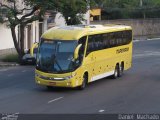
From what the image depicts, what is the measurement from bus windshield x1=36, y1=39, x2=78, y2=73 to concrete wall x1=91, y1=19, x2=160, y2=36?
53210mm

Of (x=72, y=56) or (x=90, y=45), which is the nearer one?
(x=72, y=56)

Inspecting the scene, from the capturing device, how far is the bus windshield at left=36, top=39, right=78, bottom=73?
2589 cm

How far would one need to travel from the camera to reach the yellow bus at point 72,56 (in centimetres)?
2588

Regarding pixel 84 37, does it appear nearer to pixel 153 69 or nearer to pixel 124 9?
pixel 153 69

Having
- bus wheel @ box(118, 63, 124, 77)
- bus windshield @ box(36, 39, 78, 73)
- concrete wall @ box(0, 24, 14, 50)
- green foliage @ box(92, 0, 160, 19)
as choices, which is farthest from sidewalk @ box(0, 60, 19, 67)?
green foliage @ box(92, 0, 160, 19)

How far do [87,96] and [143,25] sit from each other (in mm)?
60647

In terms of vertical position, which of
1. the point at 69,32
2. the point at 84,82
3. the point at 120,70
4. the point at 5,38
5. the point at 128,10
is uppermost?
the point at 69,32

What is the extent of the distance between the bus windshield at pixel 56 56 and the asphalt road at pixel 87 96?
3.83 ft

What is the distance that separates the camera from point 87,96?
25125 mm

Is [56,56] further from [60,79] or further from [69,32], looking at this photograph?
[69,32]

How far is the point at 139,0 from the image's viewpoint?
319ft

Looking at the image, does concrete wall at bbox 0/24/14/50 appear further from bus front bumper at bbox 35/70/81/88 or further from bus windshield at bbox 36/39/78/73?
bus front bumper at bbox 35/70/81/88

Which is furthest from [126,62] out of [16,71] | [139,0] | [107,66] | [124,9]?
[139,0]

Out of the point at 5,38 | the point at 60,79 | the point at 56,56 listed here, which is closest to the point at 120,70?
the point at 56,56
